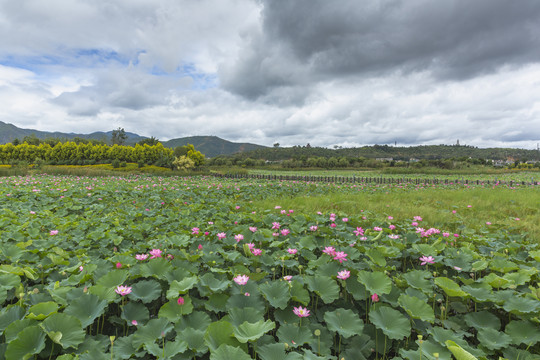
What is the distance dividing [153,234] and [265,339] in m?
2.99

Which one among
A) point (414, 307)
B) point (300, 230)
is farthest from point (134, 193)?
point (414, 307)

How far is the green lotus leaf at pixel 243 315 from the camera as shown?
1465mm

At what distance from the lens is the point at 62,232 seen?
377 centimetres

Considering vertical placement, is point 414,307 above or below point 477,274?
above

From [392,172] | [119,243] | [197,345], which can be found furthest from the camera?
[392,172]

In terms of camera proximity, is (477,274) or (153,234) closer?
(477,274)

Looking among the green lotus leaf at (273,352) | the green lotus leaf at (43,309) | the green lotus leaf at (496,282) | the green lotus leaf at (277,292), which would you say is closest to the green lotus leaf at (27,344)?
the green lotus leaf at (43,309)

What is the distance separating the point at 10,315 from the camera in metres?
1.44

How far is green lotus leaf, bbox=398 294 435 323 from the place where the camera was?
1.53 m

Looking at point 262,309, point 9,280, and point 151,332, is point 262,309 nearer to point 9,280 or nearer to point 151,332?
point 151,332

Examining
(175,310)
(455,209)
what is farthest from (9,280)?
(455,209)

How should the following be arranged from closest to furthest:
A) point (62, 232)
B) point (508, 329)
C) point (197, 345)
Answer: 1. point (197, 345)
2. point (508, 329)
3. point (62, 232)

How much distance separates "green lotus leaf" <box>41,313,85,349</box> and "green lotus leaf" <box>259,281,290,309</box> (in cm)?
98

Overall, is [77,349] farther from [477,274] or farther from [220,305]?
[477,274]
